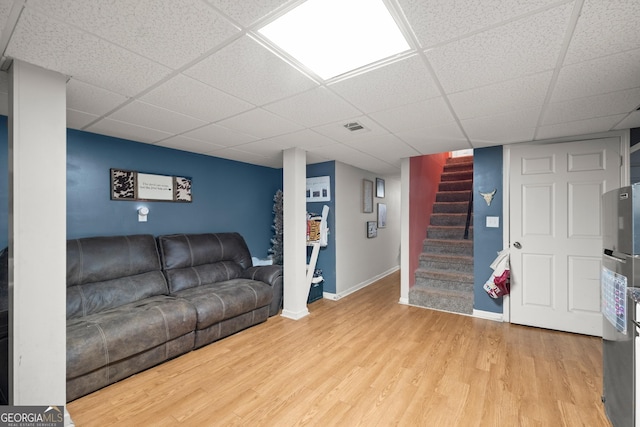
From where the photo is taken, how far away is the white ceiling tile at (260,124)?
96.8 inches

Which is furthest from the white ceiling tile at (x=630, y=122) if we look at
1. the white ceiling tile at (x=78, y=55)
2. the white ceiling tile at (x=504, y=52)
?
the white ceiling tile at (x=78, y=55)

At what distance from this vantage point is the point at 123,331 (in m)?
2.15

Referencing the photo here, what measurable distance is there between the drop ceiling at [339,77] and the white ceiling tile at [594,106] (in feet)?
0.06

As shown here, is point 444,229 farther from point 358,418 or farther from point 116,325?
point 116,325

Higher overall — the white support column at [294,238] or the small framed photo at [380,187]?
the small framed photo at [380,187]

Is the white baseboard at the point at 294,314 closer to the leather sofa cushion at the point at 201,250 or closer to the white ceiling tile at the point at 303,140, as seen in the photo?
the leather sofa cushion at the point at 201,250

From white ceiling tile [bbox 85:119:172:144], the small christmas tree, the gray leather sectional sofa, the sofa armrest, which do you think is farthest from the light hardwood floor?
white ceiling tile [bbox 85:119:172:144]

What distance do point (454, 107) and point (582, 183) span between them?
205 centimetres

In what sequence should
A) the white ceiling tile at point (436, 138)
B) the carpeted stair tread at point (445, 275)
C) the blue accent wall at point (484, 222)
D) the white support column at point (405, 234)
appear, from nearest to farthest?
the white ceiling tile at point (436, 138) < the blue accent wall at point (484, 222) < the carpeted stair tread at point (445, 275) < the white support column at point (405, 234)

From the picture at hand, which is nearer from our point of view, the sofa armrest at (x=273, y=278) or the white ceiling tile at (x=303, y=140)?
the white ceiling tile at (x=303, y=140)

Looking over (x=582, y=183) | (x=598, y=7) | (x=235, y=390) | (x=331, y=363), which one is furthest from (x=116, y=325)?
(x=582, y=183)

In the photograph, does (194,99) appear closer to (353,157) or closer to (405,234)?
(353,157)

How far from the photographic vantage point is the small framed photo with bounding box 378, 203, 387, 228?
5.76 m

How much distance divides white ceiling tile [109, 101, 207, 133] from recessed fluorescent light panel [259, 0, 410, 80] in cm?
147
